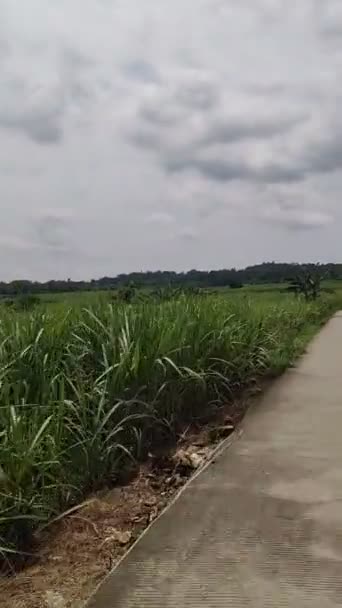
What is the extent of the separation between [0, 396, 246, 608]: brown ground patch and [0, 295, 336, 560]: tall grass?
0.49 feet

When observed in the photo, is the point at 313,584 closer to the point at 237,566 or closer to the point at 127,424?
the point at 237,566

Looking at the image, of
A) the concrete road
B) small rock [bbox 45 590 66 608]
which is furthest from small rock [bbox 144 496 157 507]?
small rock [bbox 45 590 66 608]

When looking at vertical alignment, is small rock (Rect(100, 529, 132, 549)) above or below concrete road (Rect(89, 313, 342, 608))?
below

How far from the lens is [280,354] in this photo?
35.1ft

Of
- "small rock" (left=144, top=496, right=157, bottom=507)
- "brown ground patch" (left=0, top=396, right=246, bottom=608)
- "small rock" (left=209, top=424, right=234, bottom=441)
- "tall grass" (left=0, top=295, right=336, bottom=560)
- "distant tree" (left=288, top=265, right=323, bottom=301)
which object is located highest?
"distant tree" (left=288, top=265, right=323, bottom=301)

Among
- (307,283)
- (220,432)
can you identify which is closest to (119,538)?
(220,432)

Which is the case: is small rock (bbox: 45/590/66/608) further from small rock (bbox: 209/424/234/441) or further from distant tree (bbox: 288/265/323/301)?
distant tree (bbox: 288/265/323/301)

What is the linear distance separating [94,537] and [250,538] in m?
0.84

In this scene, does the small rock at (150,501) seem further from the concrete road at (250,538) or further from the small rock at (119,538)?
the small rock at (119,538)

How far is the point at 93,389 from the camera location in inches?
200

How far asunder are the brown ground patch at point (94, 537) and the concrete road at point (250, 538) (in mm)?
152

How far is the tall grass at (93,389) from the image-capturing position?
382 centimetres

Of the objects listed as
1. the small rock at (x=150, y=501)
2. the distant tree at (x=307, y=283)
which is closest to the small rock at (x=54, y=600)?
the small rock at (x=150, y=501)

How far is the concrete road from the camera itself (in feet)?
9.61
